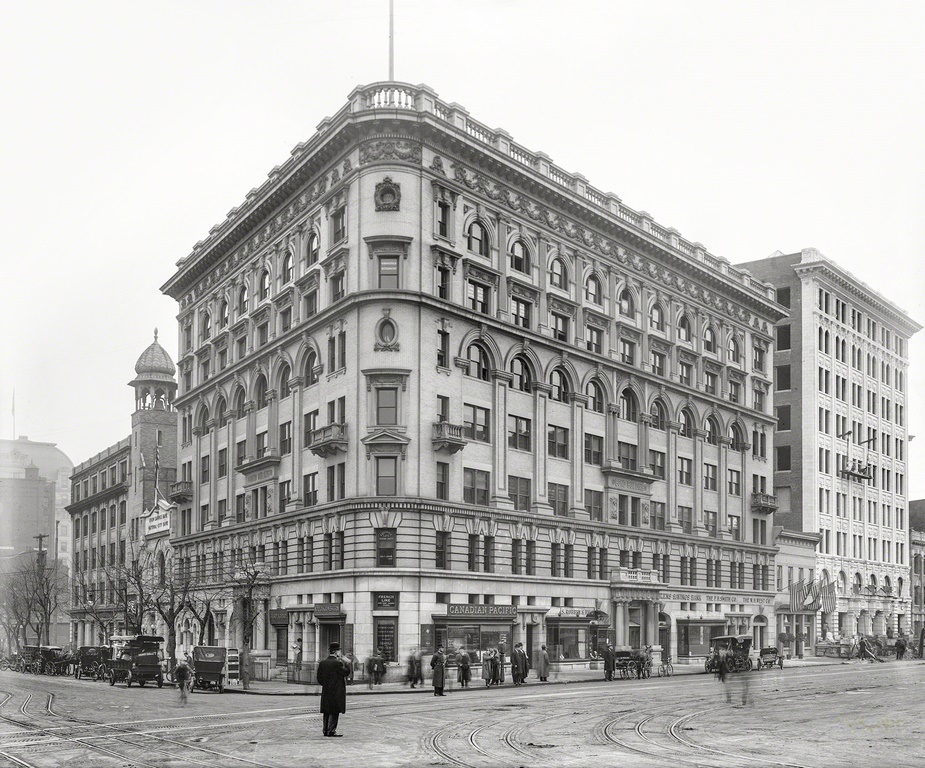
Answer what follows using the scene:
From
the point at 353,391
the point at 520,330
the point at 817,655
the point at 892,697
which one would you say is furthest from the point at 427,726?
the point at 817,655

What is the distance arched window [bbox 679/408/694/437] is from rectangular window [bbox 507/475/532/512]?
18136mm

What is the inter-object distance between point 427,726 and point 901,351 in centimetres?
10272

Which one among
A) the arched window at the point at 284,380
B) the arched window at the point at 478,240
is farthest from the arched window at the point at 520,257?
the arched window at the point at 284,380

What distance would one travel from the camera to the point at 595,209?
6769 centimetres

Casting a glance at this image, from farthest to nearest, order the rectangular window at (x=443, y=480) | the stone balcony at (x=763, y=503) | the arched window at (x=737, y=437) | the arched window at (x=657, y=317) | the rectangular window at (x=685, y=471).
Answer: the stone balcony at (x=763, y=503) → the arched window at (x=737, y=437) → the rectangular window at (x=685, y=471) → the arched window at (x=657, y=317) → the rectangular window at (x=443, y=480)

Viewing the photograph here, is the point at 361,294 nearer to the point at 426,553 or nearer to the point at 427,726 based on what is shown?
the point at 426,553

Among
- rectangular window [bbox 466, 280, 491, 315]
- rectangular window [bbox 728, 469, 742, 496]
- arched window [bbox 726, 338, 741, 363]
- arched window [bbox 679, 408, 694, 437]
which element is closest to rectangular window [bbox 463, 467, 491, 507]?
rectangular window [bbox 466, 280, 491, 315]

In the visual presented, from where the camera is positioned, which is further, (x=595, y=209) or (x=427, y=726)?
(x=595, y=209)

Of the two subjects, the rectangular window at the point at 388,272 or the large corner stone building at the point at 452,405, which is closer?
the large corner stone building at the point at 452,405

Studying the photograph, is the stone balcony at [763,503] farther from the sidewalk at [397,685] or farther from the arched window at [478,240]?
the arched window at [478,240]

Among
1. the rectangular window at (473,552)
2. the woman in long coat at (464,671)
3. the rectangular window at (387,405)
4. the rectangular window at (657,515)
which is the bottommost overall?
the woman in long coat at (464,671)

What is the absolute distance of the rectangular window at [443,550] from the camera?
56188mm

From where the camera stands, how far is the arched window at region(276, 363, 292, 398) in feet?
214

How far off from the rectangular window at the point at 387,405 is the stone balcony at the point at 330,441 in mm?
2155
